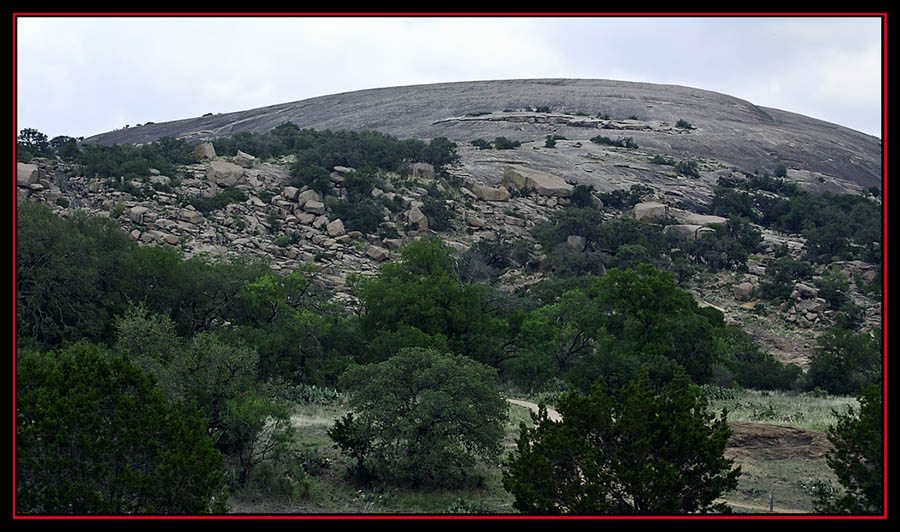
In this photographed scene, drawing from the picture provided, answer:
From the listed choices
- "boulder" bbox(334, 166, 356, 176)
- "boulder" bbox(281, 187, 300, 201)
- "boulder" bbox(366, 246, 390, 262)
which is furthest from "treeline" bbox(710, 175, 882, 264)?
"boulder" bbox(281, 187, 300, 201)

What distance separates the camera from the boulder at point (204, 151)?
161 feet

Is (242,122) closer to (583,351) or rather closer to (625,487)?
(583,351)

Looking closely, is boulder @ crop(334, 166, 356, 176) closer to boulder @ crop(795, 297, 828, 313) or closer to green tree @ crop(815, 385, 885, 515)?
boulder @ crop(795, 297, 828, 313)

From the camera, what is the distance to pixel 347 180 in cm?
4650

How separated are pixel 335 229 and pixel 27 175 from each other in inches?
582

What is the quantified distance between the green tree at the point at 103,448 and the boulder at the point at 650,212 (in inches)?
1647

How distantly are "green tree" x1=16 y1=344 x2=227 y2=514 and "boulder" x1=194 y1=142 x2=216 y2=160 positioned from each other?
1549 inches

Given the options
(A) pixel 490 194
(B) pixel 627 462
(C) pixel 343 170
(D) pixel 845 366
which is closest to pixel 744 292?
(D) pixel 845 366

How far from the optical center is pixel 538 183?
53.0 meters

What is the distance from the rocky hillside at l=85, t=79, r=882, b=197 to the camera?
6122 centimetres

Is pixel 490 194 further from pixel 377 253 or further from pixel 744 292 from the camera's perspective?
pixel 744 292

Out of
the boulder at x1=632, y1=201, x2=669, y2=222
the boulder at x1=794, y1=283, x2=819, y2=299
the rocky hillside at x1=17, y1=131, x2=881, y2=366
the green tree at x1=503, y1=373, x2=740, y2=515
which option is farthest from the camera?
the boulder at x1=632, y1=201, x2=669, y2=222

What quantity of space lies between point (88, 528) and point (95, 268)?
816 inches

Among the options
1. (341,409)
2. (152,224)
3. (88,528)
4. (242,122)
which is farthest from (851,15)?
(242,122)
